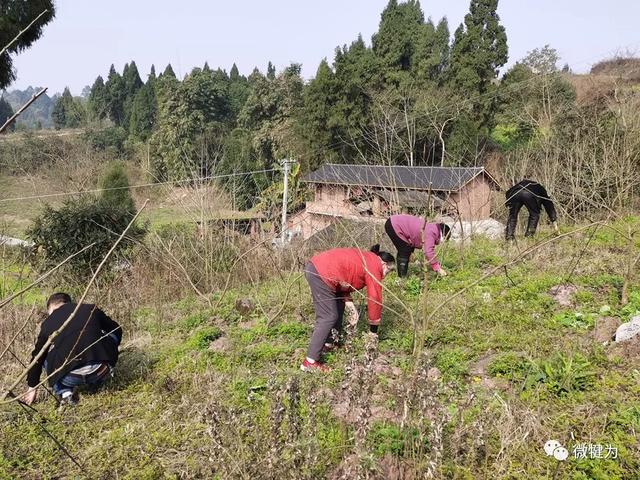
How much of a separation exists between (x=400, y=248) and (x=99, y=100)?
55.5 m

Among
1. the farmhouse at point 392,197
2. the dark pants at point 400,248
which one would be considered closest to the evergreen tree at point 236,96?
the farmhouse at point 392,197

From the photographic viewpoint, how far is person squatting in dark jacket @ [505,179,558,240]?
705 centimetres

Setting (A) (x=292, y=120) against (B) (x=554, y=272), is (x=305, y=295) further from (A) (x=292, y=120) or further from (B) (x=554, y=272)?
(A) (x=292, y=120)

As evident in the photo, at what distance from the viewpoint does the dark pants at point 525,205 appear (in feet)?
23.6

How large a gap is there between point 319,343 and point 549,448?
2.18 meters

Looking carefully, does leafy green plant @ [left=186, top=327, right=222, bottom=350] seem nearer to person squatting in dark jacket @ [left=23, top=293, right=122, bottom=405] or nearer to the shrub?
person squatting in dark jacket @ [left=23, top=293, right=122, bottom=405]

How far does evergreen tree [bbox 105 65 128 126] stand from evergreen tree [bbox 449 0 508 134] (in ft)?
136

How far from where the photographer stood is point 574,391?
3145 millimetres

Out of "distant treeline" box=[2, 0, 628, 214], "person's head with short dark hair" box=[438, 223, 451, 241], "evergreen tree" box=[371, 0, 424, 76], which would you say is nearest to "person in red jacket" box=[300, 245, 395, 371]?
"person's head with short dark hair" box=[438, 223, 451, 241]

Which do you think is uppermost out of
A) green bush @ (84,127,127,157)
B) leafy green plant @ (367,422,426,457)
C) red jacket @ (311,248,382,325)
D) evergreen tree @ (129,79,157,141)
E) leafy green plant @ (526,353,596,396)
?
evergreen tree @ (129,79,157,141)

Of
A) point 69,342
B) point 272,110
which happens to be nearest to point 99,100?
point 272,110

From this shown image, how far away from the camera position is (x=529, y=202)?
7.24 meters

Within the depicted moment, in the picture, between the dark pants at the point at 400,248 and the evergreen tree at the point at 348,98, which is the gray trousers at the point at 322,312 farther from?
the evergreen tree at the point at 348,98

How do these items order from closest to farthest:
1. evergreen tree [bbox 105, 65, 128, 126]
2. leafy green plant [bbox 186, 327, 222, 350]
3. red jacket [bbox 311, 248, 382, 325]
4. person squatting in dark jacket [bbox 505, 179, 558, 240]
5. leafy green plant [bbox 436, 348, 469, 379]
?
leafy green plant [bbox 436, 348, 469, 379] → red jacket [bbox 311, 248, 382, 325] → leafy green plant [bbox 186, 327, 222, 350] → person squatting in dark jacket [bbox 505, 179, 558, 240] → evergreen tree [bbox 105, 65, 128, 126]
